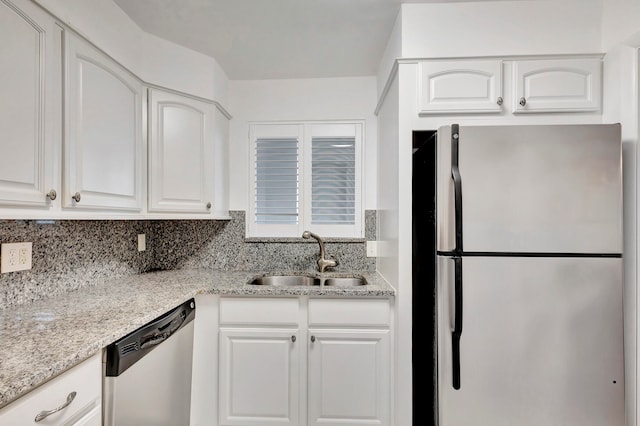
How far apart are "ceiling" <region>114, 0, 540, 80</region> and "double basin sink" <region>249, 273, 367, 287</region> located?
1492 mm

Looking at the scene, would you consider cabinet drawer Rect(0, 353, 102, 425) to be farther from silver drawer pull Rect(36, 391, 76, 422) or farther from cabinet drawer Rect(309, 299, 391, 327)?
cabinet drawer Rect(309, 299, 391, 327)

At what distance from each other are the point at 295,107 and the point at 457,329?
6.12 ft

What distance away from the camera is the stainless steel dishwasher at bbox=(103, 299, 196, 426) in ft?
3.49

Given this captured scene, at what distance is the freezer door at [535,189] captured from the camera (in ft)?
4.27

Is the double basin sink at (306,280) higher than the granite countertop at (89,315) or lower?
lower

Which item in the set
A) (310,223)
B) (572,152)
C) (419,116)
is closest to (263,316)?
(310,223)

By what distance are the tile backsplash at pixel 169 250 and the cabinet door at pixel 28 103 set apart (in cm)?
51

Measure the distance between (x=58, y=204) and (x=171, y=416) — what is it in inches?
42.0

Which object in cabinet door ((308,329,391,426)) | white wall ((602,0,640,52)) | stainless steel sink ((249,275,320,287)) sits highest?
white wall ((602,0,640,52))

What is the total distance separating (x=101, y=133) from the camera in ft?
4.79

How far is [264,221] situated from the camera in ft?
7.98

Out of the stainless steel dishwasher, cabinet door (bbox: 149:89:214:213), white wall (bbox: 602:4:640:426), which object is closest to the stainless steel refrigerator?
white wall (bbox: 602:4:640:426)

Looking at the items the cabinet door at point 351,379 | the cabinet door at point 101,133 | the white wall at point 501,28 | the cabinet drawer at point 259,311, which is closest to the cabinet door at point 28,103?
the cabinet door at point 101,133

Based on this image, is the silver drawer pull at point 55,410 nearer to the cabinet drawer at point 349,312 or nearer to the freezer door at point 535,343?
the cabinet drawer at point 349,312
